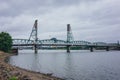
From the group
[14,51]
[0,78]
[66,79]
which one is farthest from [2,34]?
[0,78]

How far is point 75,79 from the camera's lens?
41.3m

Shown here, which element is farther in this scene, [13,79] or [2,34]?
[2,34]

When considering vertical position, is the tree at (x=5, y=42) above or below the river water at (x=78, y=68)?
above

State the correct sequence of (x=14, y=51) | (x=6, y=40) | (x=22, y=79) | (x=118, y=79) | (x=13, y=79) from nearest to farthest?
1. (x=13, y=79)
2. (x=22, y=79)
3. (x=118, y=79)
4. (x=6, y=40)
5. (x=14, y=51)

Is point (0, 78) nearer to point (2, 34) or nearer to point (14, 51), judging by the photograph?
point (2, 34)

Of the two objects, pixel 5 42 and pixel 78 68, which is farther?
pixel 5 42

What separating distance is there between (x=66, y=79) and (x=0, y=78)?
16116 millimetres

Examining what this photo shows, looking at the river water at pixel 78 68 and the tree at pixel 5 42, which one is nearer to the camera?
the river water at pixel 78 68

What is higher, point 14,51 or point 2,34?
point 2,34

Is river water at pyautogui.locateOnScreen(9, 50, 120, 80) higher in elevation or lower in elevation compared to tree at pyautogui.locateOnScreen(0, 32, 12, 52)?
lower

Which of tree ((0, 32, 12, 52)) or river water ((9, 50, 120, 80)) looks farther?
tree ((0, 32, 12, 52))

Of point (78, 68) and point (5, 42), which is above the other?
point (5, 42)

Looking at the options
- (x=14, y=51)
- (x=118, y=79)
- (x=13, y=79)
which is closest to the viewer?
(x=13, y=79)

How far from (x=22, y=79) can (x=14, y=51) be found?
175109mm
